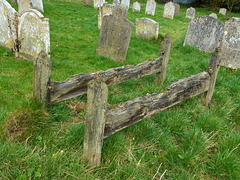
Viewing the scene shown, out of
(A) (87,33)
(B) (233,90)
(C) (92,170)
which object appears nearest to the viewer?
(C) (92,170)

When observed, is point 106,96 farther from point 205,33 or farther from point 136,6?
point 136,6

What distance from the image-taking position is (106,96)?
206cm

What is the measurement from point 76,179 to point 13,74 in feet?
10.5

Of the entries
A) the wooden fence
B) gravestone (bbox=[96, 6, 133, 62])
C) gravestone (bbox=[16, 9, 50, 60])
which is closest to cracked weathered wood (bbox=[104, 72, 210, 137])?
the wooden fence

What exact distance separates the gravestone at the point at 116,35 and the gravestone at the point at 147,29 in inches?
106

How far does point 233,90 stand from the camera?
195 inches

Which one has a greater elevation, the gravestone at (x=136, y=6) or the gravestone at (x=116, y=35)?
the gravestone at (x=136, y=6)

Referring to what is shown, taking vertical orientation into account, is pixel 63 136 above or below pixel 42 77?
below

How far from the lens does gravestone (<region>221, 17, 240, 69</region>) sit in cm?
618

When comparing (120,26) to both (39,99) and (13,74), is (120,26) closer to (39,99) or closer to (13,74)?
(13,74)

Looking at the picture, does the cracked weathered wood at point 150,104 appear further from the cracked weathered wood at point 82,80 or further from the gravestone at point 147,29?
the gravestone at point 147,29

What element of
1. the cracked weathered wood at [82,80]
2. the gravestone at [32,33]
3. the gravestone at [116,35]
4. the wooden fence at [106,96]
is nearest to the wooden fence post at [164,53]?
the wooden fence at [106,96]

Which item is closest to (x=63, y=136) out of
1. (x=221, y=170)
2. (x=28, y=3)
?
(x=221, y=170)

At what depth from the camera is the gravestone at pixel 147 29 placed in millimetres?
8430
